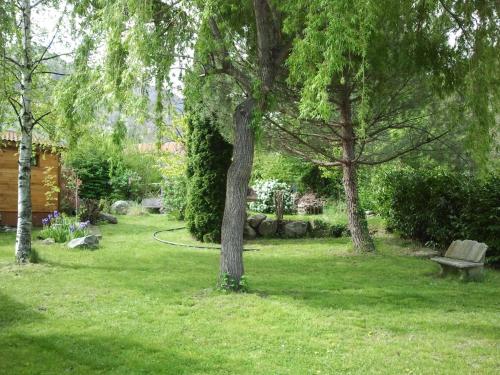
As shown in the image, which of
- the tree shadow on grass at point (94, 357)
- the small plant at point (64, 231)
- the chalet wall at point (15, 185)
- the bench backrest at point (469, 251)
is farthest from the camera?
the chalet wall at point (15, 185)

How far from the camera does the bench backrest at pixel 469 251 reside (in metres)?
7.79

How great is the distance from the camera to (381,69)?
29.2ft

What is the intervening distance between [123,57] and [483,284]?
6.26 meters

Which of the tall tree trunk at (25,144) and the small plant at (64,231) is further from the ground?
the tall tree trunk at (25,144)

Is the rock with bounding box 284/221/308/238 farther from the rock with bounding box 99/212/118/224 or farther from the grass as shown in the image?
the rock with bounding box 99/212/118/224

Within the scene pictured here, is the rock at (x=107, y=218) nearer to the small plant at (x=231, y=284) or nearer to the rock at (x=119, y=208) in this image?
the rock at (x=119, y=208)

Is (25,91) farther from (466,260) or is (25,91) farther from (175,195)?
(175,195)

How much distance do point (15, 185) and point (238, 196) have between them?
35.1ft

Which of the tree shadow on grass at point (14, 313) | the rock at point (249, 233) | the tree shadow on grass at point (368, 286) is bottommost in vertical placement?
the tree shadow on grass at point (14, 313)

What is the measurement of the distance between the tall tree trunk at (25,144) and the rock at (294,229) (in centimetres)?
720

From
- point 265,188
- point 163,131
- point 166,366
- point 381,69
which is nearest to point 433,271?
point 381,69

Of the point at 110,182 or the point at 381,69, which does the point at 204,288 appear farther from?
the point at 110,182

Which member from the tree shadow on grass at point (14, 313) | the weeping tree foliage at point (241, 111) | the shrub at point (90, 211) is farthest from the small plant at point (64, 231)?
the weeping tree foliage at point (241, 111)

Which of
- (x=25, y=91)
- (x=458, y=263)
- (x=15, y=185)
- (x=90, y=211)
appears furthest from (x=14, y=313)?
(x=90, y=211)
